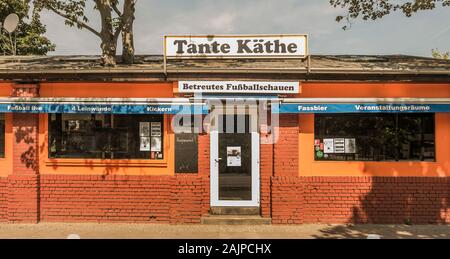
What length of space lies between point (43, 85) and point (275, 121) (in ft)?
16.8

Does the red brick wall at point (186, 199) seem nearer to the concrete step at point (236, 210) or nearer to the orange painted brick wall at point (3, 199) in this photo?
the concrete step at point (236, 210)

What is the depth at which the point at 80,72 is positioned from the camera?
7.12m

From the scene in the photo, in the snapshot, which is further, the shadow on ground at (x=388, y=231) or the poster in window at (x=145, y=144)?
the poster in window at (x=145, y=144)

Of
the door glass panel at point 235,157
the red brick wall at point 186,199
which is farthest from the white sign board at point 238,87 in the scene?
the red brick wall at point 186,199

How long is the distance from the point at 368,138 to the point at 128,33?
6.61 meters

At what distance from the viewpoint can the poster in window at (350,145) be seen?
23.9ft

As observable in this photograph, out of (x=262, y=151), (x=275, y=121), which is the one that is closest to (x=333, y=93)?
(x=275, y=121)

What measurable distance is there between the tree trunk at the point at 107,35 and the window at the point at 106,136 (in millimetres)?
1532

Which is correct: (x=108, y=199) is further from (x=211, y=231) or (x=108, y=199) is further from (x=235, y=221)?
(x=235, y=221)

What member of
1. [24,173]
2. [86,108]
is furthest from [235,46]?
[24,173]

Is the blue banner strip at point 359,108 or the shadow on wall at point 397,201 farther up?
the blue banner strip at point 359,108

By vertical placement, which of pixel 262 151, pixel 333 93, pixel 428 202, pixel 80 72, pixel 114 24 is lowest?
pixel 428 202

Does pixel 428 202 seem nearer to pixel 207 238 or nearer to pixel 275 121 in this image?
pixel 275 121

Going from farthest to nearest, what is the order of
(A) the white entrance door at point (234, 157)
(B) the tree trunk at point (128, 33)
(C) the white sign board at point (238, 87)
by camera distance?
(B) the tree trunk at point (128, 33) → (A) the white entrance door at point (234, 157) → (C) the white sign board at point (238, 87)
